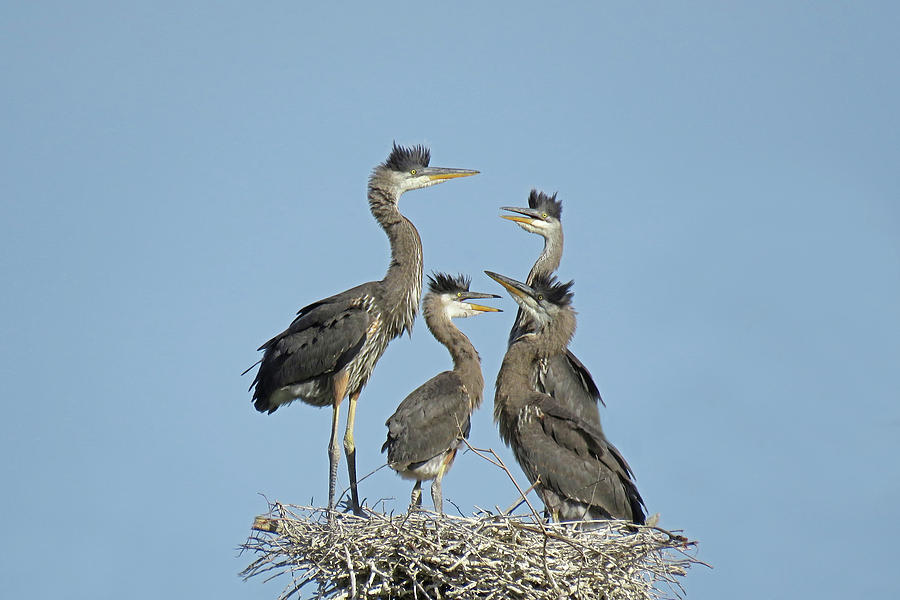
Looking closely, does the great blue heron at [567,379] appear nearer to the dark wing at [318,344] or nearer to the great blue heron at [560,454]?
the great blue heron at [560,454]

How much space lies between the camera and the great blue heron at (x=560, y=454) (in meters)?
8.84

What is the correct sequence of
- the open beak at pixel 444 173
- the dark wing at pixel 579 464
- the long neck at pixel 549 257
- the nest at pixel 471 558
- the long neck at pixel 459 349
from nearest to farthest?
the nest at pixel 471 558 → the dark wing at pixel 579 464 → the long neck at pixel 459 349 → the open beak at pixel 444 173 → the long neck at pixel 549 257

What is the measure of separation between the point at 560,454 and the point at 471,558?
5.95ft

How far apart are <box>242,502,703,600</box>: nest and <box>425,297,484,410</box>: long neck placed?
2.29m

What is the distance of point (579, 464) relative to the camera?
352 inches

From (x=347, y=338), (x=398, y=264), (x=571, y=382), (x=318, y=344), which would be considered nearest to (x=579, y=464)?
(x=571, y=382)

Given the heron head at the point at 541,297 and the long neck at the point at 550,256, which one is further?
the long neck at the point at 550,256

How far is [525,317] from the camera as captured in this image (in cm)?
1062

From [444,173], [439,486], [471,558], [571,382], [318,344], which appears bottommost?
[471,558]

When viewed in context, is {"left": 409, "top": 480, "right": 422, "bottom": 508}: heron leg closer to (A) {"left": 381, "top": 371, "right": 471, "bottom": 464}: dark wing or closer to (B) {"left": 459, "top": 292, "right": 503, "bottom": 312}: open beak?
(A) {"left": 381, "top": 371, "right": 471, "bottom": 464}: dark wing

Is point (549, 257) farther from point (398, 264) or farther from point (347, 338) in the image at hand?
point (347, 338)

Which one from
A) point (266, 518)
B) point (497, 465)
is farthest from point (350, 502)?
point (497, 465)

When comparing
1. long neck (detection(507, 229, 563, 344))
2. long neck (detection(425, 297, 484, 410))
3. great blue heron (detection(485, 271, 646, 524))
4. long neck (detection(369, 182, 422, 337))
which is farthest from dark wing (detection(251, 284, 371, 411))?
long neck (detection(507, 229, 563, 344))

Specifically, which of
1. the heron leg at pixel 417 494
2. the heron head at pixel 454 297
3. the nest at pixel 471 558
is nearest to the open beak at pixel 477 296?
the heron head at pixel 454 297
